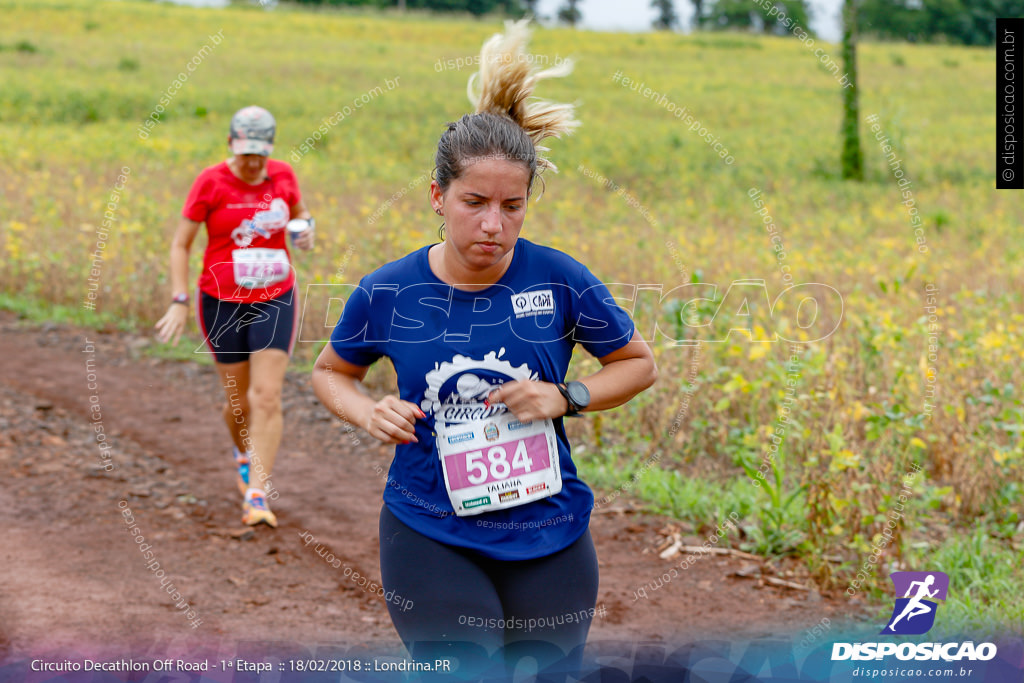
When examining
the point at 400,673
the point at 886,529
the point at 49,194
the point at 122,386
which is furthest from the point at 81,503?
the point at 49,194

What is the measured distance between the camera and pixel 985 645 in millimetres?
3197

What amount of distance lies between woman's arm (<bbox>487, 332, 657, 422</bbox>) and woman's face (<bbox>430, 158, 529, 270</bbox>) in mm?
323

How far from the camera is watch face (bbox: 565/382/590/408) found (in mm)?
2285

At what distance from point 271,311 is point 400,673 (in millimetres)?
2337

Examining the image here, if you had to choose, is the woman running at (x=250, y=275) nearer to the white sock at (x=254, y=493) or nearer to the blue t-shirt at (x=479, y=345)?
the white sock at (x=254, y=493)

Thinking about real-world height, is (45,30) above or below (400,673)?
above

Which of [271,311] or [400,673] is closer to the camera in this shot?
[400,673]

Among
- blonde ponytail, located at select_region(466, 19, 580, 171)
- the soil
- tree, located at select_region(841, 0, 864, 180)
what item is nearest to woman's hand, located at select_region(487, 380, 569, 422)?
blonde ponytail, located at select_region(466, 19, 580, 171)

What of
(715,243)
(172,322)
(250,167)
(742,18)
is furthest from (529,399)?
(742,18)

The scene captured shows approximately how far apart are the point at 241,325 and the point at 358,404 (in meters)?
2.59

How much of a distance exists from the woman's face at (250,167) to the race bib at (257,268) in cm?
38

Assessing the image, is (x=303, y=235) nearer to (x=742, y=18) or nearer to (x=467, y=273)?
(x=467, y=273)

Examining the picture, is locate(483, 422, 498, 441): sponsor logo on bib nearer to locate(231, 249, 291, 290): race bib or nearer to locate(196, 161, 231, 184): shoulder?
locate(231, 249, 291, 290): race bib

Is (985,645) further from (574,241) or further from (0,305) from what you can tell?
(0,305)
